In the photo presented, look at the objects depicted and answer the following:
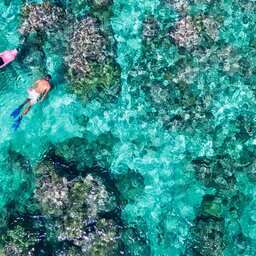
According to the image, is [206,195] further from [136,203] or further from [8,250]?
[8,250]

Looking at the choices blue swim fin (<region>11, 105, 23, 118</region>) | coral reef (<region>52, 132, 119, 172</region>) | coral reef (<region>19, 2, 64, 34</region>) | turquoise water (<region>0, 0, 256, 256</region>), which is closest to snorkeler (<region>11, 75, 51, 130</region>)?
blue swim fin (<region>11, 105, 23, 118</region>)

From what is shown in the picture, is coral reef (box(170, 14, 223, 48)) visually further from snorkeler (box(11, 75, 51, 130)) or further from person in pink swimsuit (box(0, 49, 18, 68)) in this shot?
person in pink swimsuit (box(0, 49, 18, 68))

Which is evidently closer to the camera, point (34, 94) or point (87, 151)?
point (34, 94)

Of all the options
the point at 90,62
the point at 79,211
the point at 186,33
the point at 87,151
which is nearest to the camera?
the point at 79,211

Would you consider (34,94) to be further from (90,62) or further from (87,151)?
(87,151)

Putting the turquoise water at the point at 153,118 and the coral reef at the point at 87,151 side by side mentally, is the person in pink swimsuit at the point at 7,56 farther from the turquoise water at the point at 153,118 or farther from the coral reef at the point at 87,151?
the coral reef at the point at 87,151

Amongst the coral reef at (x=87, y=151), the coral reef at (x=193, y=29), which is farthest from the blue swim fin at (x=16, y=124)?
the coral reef at (x=193, y=29)

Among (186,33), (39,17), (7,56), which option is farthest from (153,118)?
(7,56)

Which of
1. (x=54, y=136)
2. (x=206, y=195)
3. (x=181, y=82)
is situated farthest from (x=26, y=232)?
(x=181, y=82)
